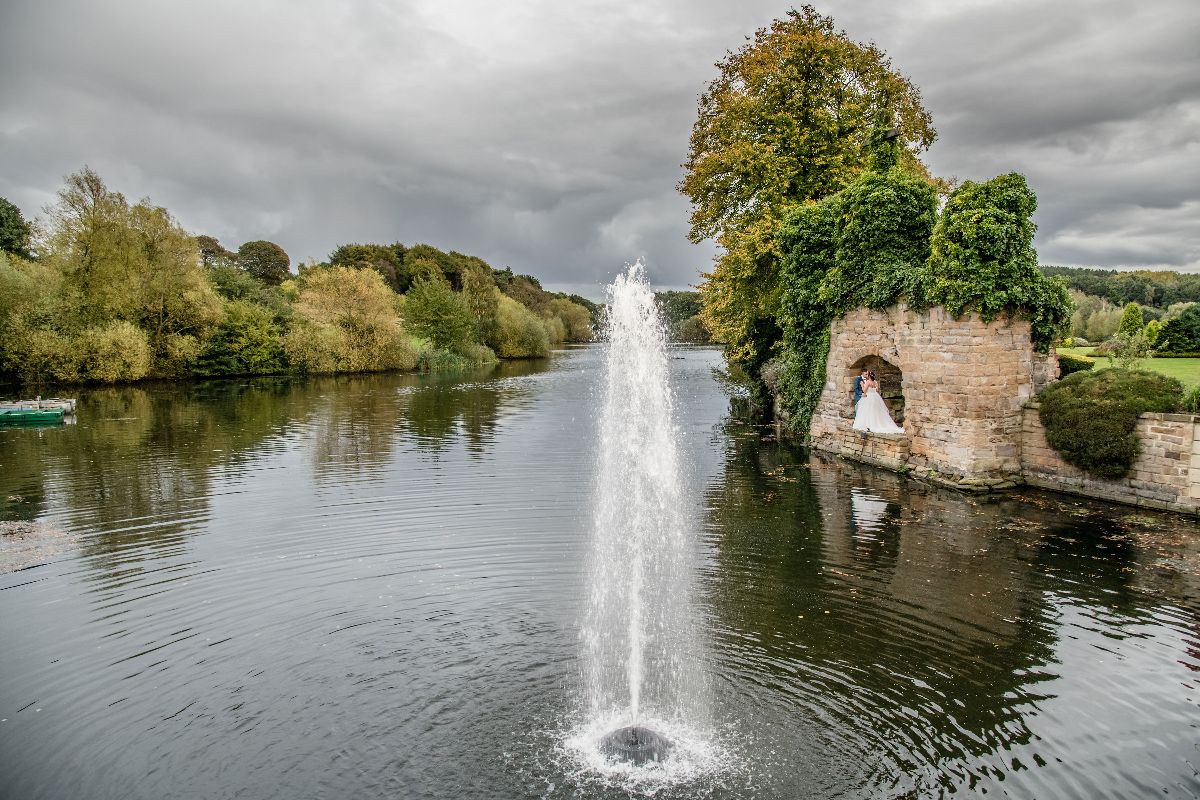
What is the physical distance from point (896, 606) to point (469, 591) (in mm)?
5414

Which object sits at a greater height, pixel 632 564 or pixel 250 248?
pixel 250 248

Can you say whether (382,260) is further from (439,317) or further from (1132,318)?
(1132,318)

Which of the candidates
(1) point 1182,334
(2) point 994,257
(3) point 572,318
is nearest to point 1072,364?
(2) point 994,257

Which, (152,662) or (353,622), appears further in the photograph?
(353,622)

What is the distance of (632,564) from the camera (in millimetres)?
10273

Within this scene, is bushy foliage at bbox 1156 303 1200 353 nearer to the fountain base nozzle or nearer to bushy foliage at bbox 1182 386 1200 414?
bushy foliage at bbox 1182 386 1200 414

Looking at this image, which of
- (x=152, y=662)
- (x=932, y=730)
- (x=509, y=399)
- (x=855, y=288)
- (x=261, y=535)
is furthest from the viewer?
(x=509, y=399)

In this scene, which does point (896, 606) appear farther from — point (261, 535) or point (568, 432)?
point (568, 432)

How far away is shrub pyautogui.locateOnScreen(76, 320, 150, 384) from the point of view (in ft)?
130

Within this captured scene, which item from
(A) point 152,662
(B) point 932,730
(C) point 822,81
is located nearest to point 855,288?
(C) point 822,81

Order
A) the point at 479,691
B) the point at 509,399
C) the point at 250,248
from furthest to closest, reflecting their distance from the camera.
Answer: the point at 250,248, the point at 509,399, the point at 479,691

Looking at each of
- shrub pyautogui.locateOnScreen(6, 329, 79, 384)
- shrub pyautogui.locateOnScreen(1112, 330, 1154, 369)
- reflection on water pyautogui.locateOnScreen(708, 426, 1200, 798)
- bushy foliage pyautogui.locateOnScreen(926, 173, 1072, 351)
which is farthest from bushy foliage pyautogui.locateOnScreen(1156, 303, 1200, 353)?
shrub pyautogui.locateOnScreen(6, 329, 79, 384)

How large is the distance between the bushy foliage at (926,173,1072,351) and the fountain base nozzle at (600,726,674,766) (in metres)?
12.2

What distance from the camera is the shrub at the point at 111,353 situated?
1558 inches
